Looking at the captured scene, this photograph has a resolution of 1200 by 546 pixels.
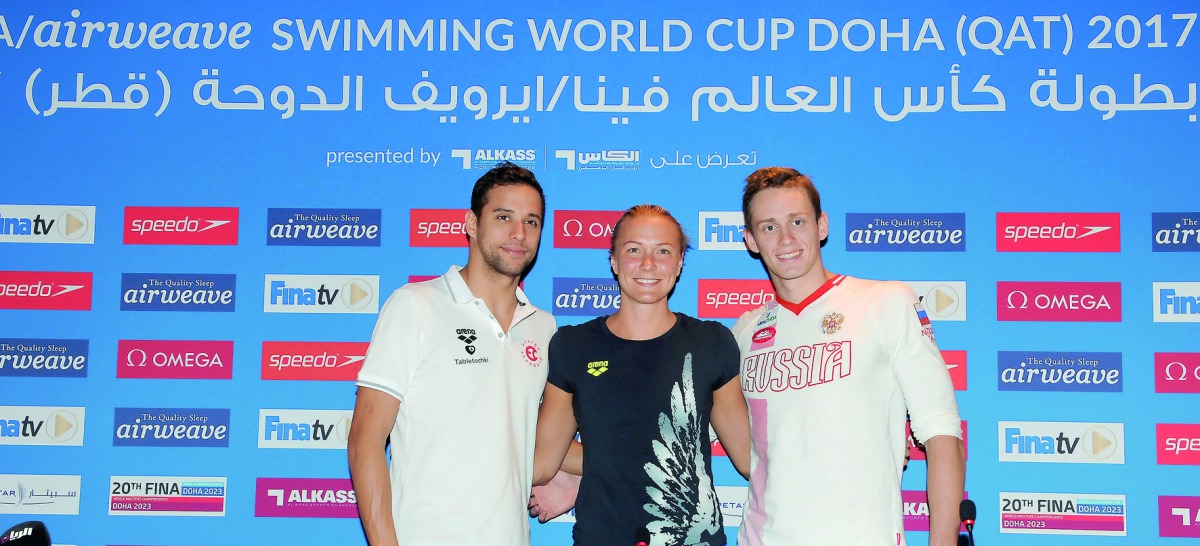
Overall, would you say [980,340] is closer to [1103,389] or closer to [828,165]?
[1103,389]

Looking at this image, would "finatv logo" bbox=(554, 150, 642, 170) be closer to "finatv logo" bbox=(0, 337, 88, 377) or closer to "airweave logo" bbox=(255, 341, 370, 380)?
"airweave logo" bbox=(255, 341, 370, 380)

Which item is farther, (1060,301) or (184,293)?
(184,293)

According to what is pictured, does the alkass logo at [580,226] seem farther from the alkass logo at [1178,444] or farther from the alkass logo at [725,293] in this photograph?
the alkass logo at [1178,444]

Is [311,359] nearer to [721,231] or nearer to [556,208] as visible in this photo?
[556,208]

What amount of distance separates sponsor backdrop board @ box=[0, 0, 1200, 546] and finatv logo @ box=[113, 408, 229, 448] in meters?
0.01

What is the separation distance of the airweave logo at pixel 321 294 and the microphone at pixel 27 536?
1.50 metres

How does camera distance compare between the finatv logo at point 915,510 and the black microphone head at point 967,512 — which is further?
the finatv logo at point 915,510

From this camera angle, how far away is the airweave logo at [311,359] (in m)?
3.15

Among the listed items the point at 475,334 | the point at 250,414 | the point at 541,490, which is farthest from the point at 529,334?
the point at 250,414

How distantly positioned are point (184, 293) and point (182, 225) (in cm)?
27

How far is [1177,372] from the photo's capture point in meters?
3.02

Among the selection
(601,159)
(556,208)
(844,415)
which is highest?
(601,159)

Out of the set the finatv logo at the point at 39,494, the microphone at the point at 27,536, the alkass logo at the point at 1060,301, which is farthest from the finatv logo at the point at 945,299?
the finatv logo at the point at 39,494

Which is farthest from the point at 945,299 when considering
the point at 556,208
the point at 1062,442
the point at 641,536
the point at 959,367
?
the point at 641,536
